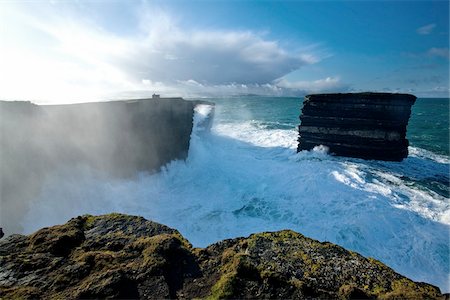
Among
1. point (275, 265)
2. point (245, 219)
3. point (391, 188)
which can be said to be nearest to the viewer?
point (275, 265)

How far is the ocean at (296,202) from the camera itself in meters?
10.3

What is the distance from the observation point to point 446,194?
14.0 m

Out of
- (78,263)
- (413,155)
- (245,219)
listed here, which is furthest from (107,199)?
(413,155)

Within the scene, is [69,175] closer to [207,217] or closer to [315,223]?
[207,217]

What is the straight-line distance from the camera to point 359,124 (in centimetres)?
2169

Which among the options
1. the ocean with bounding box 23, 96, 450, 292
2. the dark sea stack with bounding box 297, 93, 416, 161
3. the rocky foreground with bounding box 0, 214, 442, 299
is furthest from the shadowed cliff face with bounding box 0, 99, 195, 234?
the dark sea stack with bounding box 297, 93, 416, 161

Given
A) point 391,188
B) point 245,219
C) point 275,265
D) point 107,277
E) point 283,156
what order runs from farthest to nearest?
point 283,156
point 391,188
point 245,219
point 275,265
point 107,277

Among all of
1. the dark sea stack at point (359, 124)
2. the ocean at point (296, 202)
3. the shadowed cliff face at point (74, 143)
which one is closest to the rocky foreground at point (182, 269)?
the ocean at point (296, 202)

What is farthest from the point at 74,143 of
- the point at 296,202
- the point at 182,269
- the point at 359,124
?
the point at 359,124

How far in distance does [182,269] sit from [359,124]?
900 inches

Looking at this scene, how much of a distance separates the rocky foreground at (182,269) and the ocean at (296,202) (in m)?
8.89

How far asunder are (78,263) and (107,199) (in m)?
12.0

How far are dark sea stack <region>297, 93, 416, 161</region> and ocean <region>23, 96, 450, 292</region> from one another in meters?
1.54

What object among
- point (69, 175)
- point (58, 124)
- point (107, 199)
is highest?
point (58, 124)
